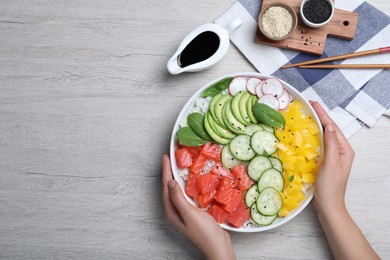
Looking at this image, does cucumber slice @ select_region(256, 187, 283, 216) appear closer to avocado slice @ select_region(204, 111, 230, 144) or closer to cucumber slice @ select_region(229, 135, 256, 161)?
cucumber slice @ select_region(229, 135, 256, 161)

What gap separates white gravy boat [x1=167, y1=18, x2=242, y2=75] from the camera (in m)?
1.92

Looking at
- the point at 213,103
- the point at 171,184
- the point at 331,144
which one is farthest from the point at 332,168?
the point at 171,184

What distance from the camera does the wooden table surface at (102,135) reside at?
2016 millimetres

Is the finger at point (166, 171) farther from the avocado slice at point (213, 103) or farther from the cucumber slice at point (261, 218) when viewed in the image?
the cucumber slice at point (261, 218)

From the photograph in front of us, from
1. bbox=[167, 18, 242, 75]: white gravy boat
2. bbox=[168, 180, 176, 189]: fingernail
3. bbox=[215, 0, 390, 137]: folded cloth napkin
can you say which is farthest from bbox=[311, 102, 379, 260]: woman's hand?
bbox=[168, 180, 176, 189]: fingernail

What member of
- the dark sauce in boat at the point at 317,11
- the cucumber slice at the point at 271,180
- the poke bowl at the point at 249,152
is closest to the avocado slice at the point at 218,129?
the poke bowl at the point at 249,152

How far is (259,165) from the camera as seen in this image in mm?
1814

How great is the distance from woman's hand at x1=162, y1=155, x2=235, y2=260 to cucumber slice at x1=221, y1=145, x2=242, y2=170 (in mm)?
222

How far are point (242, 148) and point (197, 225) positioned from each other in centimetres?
37

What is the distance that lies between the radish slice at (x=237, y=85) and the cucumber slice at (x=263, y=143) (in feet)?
0.70

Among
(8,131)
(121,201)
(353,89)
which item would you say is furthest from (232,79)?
(8,131)

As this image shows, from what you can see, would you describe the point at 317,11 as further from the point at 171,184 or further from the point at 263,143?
the point at 171,184

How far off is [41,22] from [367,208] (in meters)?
1.79

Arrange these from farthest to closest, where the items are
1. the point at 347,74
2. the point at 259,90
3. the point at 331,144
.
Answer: the point at 347,74
the point at 259,90
the point at 331,144
